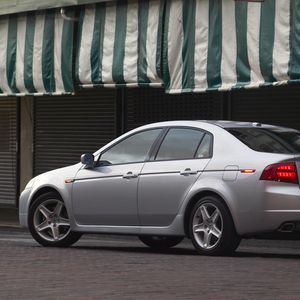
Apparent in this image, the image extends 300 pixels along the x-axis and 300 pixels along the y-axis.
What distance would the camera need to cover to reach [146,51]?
57.8 ft

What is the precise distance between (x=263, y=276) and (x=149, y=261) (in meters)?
1.87

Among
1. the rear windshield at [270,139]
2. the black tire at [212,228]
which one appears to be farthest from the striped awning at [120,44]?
the black tire at [212,228]

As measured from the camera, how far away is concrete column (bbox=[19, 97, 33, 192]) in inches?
887

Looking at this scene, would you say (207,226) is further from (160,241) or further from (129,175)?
(160,241)

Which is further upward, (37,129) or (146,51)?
(146,51)

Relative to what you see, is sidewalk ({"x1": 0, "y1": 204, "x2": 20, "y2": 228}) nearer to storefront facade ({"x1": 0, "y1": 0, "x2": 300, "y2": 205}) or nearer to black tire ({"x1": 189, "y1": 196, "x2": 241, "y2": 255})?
storefront facade ({"x1": 0, "y1": 0, "x2": 300, "y2": 205})

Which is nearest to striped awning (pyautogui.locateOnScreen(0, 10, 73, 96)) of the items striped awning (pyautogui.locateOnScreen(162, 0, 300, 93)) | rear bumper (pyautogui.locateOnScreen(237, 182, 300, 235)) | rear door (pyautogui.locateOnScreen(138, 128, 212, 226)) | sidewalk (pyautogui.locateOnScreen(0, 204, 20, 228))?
sidewalk (pyautogui.locateOnScreen(0, 204, 20, 228))

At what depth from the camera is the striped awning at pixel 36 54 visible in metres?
19.4

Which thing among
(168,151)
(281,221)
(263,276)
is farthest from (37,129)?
(263,276)

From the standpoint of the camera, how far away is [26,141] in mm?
22672

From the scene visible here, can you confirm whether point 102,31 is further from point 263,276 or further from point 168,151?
point 263,276

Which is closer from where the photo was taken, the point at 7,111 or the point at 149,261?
the point at 149,261

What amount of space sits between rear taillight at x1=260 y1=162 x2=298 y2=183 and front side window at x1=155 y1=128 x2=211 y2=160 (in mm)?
918

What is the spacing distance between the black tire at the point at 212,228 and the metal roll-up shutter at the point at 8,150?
11.3m
